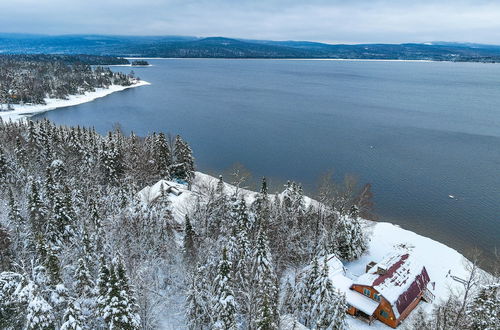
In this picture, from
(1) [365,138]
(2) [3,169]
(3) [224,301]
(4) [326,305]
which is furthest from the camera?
(1) [365,138]

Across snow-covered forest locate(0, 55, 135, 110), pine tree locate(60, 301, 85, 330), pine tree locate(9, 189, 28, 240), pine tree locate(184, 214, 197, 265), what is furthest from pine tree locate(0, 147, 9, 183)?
snow-covered forest locate(0, 55, 135, 110)

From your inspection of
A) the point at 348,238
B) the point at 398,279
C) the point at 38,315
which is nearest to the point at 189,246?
the point at 38,315

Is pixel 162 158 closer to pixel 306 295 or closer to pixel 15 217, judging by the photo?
pixel 15 217

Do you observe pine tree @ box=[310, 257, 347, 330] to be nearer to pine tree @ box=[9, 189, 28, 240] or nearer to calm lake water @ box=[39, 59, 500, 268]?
pine tree @ box=[9, 189, 28, 240]

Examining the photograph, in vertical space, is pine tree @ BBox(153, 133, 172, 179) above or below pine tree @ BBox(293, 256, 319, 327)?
above

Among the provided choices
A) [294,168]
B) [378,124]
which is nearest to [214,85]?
[378,124]

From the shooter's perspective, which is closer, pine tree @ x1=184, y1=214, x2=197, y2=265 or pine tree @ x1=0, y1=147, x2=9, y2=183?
pine tree @ x1=184, y1=214, x2=197, y2=265

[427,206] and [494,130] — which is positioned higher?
[494,130]

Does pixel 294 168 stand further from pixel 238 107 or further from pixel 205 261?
pixel 238 107
